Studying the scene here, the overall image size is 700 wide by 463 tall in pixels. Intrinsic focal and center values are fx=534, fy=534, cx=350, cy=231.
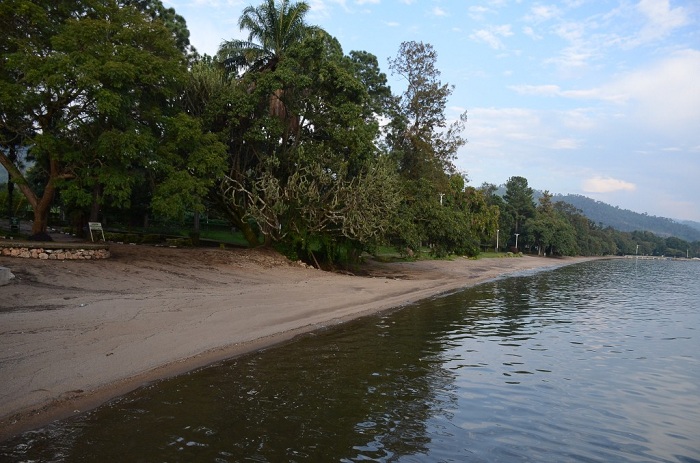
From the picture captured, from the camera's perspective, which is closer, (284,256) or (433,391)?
(433,391)

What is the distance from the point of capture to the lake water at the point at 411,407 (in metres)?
7.34

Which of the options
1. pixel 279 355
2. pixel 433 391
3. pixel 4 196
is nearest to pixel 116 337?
pixel 279 355

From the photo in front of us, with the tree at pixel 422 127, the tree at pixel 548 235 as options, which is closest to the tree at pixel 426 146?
the tree at pixel 422 127

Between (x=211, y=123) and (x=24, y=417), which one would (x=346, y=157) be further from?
(x=24, y=417)

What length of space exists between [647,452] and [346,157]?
83.3 ft

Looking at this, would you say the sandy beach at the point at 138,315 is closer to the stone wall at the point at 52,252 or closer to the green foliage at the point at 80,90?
the stone wall at the point at 52,252

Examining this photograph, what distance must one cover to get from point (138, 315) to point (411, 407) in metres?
8.17

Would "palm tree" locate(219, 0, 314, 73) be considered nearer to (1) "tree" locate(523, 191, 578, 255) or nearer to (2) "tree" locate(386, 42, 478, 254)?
(2) "tree" locate(386, 42, 478, 254)

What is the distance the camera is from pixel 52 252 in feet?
65.4

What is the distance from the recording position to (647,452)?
7.87 metres

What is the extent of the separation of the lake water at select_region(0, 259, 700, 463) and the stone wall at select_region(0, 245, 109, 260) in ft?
35.4

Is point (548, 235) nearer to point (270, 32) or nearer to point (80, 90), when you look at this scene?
point (270, 32)

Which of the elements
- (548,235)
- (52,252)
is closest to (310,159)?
(52,252)

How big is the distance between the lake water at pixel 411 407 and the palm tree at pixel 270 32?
2190 centimetres
